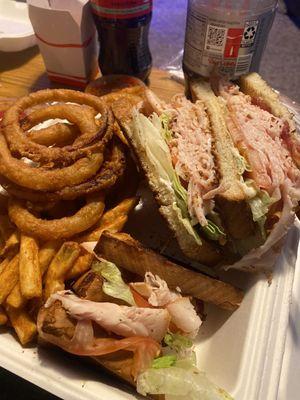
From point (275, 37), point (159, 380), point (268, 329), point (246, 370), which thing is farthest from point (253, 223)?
point (275, 37)

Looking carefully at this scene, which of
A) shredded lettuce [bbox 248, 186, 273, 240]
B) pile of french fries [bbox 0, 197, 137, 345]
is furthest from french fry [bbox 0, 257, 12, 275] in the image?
shredded lettuce [bbox 248, 186, 273, 240]

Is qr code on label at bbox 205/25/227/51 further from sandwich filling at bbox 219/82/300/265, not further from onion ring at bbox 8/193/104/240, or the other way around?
onion ring at bbox 8/193/104/240

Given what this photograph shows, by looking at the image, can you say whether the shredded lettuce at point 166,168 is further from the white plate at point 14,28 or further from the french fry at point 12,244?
the white plate at point 14,28

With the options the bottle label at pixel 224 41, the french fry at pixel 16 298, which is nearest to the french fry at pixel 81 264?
the french fry at pixel 16 298

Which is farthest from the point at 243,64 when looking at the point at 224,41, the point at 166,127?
the point at 166,127

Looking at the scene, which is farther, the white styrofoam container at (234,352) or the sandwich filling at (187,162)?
the sandwich filling at (187,162)

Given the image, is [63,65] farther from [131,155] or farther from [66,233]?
[66,233]
